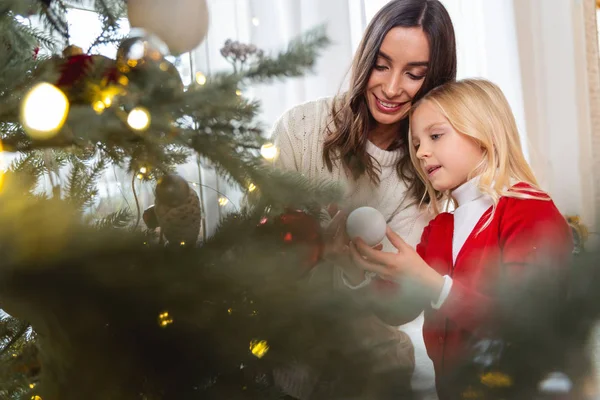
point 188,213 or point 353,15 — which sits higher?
point 353,15

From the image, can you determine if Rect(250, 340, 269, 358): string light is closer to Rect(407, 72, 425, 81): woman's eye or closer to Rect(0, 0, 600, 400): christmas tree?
Rect(0, 0, 600, 400): christmas tree

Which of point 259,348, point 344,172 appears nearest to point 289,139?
point 344,172

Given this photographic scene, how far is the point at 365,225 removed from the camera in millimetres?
609

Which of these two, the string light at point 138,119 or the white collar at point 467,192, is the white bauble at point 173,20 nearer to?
the string light at point 138,119

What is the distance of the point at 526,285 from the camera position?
23 centimetres

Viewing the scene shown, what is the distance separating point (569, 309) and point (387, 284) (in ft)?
1.39

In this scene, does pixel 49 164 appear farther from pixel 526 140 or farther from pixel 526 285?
pixel 526 140

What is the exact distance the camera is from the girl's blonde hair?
0.68m

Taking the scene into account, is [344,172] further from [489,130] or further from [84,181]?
[84,181]

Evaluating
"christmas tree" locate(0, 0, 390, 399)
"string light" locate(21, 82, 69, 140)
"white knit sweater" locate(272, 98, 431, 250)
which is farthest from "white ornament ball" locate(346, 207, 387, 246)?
"string light" locate(21, 82, 69, 140)

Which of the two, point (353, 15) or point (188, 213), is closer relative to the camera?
point (188, 213)

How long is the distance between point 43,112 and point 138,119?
0.06 meters

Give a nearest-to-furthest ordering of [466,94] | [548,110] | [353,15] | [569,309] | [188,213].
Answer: [569,309], [188,213], [466,94], [353,15], [548,110]

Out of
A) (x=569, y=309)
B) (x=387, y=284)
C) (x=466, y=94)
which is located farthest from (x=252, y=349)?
(x=466, y=94)
